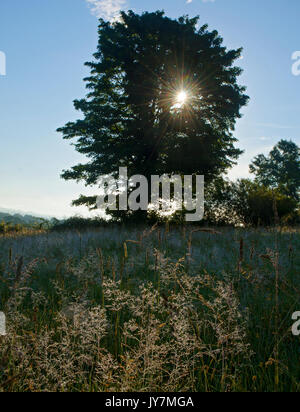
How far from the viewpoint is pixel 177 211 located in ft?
53.4

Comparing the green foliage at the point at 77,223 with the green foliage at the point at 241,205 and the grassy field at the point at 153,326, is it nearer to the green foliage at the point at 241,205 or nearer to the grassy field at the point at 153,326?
the green foliage at the point at 241,205

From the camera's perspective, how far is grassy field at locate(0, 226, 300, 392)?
178cm

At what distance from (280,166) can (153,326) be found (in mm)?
44847

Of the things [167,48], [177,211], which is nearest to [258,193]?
[177,211]

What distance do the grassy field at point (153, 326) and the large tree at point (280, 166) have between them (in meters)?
38.8

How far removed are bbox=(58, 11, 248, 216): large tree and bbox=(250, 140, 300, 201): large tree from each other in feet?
88.3

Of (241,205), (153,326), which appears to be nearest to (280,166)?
(241,205)

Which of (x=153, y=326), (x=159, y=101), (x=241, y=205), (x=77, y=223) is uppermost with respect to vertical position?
(x=159, y=101)

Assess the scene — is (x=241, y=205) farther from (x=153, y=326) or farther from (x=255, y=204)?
(x=153, y=326)

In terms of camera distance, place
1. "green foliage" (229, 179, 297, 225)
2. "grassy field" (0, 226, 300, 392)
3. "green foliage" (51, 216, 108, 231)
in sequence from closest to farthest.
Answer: "grassy field" (0, 226, 300, 392), "green foliage" (229, 179, 297, 225), "green foliage" (51, 216, 108, 231)

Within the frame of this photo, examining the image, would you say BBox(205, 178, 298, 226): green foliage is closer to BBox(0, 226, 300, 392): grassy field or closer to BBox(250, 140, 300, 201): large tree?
BBox(0, 226, 300, 392): grassy field

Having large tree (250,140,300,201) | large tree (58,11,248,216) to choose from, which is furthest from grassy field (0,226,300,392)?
large tree (250,140,300,201)

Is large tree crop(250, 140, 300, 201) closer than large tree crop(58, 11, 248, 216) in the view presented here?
No

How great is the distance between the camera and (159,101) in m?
16.5
